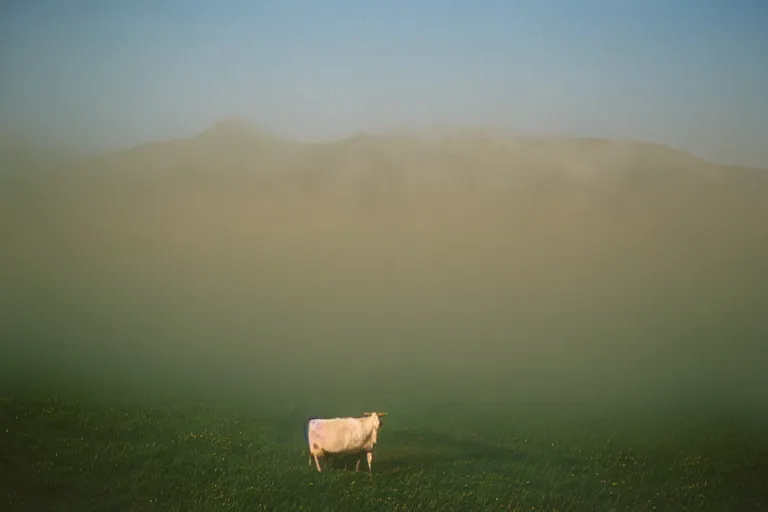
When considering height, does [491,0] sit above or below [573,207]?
above

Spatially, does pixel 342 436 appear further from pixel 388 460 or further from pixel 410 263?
pixel 410 263

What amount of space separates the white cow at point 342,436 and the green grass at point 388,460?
0.15 meters

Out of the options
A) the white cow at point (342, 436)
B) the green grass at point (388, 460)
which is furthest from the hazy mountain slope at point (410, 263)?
the white cow at point (342, 436)

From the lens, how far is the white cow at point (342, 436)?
6.11 meters

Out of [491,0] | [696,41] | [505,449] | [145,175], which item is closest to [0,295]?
[145,175]

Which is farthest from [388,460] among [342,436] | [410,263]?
[410,263]

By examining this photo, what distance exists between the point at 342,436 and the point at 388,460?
0.47 m

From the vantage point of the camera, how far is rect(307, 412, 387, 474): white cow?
20.1 ft

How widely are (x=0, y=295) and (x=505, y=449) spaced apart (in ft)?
14.3

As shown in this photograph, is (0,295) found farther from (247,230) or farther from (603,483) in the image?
(603,483)

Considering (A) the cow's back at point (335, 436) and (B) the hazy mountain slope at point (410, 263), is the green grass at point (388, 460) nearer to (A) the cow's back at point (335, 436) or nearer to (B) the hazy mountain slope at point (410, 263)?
(A) the cow's back at point (335, 436)

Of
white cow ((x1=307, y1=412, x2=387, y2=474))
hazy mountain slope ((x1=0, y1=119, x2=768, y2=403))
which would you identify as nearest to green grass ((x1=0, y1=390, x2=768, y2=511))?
white cow ((x1=307, y1=412, x2=387, y2=474))

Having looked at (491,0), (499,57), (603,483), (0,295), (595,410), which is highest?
(491,0)

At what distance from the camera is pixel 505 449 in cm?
658
